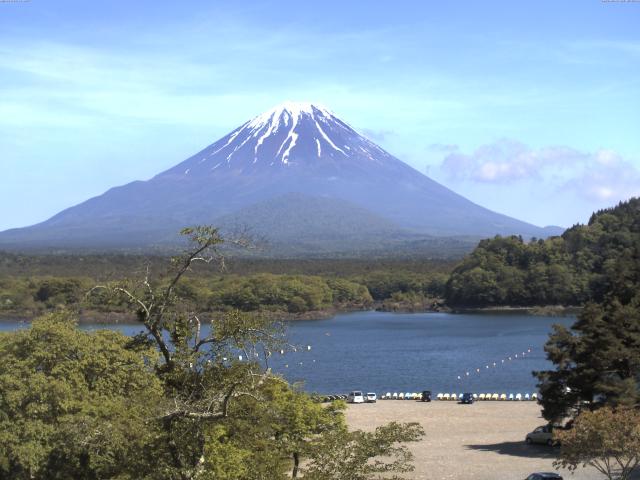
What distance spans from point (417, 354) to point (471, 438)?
2230cm

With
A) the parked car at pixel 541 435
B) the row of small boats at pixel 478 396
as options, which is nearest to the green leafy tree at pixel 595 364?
the parked car at pixel 541 435

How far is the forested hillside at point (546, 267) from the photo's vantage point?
69.2 meters

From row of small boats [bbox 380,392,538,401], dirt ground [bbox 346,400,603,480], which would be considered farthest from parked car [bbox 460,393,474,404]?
row of small boats [bbox 380,392,538,401]

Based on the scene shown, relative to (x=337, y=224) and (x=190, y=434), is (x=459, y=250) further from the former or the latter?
(x=190, y=434)

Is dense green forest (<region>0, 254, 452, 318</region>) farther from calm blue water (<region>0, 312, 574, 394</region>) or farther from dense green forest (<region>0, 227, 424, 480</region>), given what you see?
dense green forest (<region>0, 227, 424, 480</region>)

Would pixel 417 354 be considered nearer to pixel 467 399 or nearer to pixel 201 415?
pixel 467 399

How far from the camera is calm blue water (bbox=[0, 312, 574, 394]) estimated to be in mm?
34344

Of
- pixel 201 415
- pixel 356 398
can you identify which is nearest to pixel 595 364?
pixel 356 398

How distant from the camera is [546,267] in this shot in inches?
2820

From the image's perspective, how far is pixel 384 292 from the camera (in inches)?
3196

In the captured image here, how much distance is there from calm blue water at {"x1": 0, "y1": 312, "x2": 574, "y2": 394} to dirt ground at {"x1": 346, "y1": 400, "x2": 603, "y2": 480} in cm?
300

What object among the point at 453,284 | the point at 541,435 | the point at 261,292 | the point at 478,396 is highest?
the point at 453,284

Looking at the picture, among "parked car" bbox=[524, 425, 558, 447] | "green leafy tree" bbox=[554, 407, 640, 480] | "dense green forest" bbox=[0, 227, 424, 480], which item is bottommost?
"parked car" bbox=[524, 425, 558, 447]

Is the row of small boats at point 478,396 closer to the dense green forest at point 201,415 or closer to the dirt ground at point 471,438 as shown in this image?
the dirt ground at point 471,438
